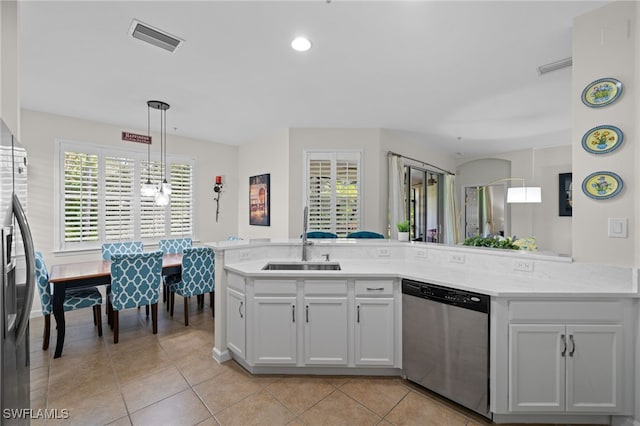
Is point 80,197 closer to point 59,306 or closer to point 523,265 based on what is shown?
point 59,306

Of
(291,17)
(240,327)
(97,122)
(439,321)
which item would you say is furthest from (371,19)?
(97,122)

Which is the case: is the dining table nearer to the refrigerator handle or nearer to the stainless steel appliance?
the refrigerator handle

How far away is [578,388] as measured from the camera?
178cm

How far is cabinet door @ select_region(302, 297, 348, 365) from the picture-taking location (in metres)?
2.31

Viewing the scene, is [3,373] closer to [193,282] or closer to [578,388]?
[193,282]

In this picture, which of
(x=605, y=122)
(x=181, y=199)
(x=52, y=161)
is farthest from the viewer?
(x=181, y=199)

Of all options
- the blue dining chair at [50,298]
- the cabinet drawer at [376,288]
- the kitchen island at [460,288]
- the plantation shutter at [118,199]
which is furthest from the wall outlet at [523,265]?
the plantation shutter at [118,199]

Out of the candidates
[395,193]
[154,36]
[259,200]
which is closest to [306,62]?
[154,36]

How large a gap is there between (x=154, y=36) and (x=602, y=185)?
3415 mm

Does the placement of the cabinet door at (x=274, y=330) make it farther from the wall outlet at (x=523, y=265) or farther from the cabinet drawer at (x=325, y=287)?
the wall outlet at (x=523, y=265)

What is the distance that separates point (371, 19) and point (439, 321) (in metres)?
2.24

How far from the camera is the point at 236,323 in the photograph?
249cm

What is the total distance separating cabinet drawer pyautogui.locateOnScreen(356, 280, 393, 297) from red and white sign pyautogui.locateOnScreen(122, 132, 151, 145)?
4238mm

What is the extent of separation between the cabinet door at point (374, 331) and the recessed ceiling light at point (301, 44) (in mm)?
2125
